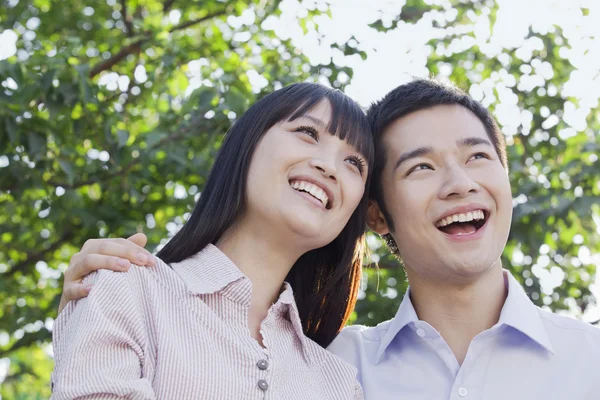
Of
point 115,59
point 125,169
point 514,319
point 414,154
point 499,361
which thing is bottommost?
point 125,169

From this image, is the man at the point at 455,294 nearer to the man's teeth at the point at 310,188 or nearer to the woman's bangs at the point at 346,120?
the woman's bangs at the point at 346,120

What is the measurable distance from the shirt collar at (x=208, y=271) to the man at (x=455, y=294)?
0.67 meters

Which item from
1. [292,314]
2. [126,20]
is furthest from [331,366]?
[126,20]

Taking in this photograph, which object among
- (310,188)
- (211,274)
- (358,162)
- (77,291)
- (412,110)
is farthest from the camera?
(412,110)

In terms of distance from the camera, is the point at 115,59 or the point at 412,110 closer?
the point at 412,110

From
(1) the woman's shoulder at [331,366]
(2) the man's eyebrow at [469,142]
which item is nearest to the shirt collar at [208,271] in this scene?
(1) the woman's shoulder at [331,366]

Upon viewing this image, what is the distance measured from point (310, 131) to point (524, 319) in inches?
35.3

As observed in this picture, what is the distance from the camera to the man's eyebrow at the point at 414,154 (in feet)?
8.33

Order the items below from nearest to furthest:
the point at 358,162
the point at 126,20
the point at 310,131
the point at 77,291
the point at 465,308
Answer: the point at 77,291 < the point at 310,131 < the point at 358,162 < the point at 465,308 < the point at 126,20

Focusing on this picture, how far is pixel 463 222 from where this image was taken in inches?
98.3

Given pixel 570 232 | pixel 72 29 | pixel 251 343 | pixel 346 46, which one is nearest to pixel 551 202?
pixel 570 232

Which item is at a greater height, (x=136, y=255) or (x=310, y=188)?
(x=310, y=188)

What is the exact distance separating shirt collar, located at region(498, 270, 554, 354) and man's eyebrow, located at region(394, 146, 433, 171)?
0.55 metres

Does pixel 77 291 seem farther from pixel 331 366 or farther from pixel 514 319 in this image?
pixel 514 319
